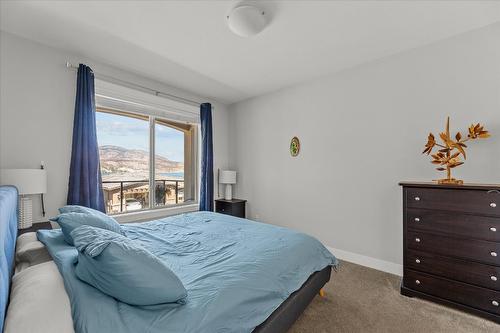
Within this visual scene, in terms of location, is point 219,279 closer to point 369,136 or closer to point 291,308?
point 291,308

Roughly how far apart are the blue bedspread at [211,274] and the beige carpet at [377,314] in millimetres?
406

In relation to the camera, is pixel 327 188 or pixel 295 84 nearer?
pixel 327 188

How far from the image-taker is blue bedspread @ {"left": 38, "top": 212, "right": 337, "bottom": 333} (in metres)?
0.94

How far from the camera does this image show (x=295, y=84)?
3588 mm

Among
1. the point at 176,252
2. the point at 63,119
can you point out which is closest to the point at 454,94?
the point at 176,252

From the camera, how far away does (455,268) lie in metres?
1.95

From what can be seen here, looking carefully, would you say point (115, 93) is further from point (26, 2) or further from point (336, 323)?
point (336, 323)

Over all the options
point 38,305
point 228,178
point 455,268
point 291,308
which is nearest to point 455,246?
point 455,268

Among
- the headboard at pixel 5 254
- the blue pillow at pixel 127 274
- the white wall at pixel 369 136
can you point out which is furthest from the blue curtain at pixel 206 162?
the blue pillow at pixel 127 274

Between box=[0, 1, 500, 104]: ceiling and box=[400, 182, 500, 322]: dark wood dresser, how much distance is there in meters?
1.59

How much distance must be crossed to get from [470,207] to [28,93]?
4.43 meters

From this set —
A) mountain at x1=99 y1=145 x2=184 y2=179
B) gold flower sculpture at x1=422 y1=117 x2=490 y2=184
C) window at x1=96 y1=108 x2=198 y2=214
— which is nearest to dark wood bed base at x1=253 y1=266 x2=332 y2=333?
gold flower sculpture at x1=422 y1=117 x2=490 y2=184

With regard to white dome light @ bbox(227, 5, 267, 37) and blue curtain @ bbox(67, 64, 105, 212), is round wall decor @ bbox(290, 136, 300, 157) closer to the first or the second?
white dome light @ bbox(227, 5, 267, 37)

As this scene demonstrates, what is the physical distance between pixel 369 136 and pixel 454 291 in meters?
1.79
